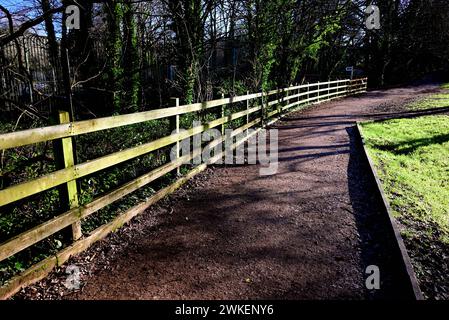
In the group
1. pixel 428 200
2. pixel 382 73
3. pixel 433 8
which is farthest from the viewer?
pixel 382 73

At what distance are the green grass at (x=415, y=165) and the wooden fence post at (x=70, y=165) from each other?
13.1ft

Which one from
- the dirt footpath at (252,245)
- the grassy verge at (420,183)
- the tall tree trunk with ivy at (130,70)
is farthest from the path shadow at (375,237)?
the tall tree trunk with ivy at (130,70)

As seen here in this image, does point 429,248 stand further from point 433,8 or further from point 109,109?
point 433,8

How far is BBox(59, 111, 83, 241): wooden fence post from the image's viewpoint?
3584mm

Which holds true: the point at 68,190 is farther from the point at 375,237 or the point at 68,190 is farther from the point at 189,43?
the point at 189,43

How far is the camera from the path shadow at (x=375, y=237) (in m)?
3.26

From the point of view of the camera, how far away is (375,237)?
4.28 m

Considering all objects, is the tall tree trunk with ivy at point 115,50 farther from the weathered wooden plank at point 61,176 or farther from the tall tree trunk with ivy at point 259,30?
the weathered wooden plank at point 61,176

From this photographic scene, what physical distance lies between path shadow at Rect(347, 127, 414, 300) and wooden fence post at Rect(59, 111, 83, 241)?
303 centimetres

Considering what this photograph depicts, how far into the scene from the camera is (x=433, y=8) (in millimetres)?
31562

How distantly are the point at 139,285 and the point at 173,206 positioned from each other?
6.69 feet

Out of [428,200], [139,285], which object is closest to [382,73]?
[428,200]

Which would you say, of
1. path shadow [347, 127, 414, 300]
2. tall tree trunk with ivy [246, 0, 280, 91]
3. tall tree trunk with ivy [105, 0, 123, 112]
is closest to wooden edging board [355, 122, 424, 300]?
path shadow [347, 127, 414, 300]

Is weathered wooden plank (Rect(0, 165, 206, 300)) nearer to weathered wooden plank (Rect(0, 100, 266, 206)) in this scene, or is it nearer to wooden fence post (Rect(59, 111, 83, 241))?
wooden fence post (Rect(59, 111, 83, 241))
